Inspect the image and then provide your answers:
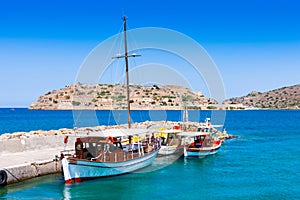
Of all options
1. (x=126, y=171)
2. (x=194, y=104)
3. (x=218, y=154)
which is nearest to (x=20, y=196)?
(x=126, y=171)

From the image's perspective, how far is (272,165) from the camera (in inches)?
1200

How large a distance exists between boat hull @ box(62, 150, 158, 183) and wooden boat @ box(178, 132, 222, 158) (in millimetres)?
9127

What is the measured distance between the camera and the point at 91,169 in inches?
888

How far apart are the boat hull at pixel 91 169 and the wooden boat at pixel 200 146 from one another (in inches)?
359

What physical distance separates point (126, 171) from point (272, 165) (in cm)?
1346

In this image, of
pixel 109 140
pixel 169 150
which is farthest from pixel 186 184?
pixel 169 150

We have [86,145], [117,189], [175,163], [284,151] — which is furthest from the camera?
[284,151]

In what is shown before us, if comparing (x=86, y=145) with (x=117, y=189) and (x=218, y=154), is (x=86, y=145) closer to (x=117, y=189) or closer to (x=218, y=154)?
(x=117, y=189)

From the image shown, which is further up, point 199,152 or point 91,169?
point 91,169

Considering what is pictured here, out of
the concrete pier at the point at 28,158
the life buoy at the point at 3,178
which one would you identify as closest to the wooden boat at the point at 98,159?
the concrete pier at the point at 28,158

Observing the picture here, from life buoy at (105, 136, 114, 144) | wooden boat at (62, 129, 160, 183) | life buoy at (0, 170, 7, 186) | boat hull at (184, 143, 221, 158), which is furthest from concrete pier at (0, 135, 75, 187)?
boat hull at (184, 143, 221, 158)

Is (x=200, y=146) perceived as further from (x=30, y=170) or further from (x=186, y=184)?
(x=30, y=170)

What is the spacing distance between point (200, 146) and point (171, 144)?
2.83 meters

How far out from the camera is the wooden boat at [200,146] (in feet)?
109
